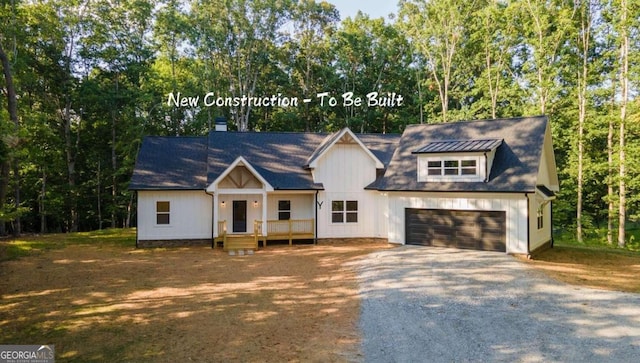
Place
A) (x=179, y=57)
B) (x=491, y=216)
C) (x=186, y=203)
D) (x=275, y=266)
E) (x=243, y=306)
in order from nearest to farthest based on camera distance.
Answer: (x=243, y=306) → (x=275, y=266) → (x=491, y=216) → (x=186, y=203) → (x=179, y=57)

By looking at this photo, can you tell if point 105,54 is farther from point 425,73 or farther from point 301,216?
point 425,73

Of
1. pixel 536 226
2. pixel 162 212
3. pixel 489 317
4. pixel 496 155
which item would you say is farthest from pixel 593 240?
pixel 162 212

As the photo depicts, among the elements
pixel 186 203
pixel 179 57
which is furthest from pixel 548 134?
pixel 179 57

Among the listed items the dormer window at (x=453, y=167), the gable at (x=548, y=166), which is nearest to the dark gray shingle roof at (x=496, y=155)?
the dormer window at (x=453, y=167)

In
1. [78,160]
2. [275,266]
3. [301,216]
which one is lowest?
[275,266]

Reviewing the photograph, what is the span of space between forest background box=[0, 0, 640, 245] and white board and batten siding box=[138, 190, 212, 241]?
16.7 feet

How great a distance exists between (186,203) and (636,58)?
965 inches

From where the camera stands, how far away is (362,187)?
19.5m

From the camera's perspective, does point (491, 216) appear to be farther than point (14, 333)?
Yes

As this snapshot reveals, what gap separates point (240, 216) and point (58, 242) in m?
9.51

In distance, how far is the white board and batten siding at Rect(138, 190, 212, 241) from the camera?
18.3 meters

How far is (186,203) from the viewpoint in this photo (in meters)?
18.7

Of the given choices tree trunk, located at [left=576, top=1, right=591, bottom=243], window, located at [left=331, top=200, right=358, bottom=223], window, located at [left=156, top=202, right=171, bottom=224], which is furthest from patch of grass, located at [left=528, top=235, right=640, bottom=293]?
window, located at [left=156, top=202, right=171, bottom=224]

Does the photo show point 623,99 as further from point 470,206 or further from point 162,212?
point 162,212
